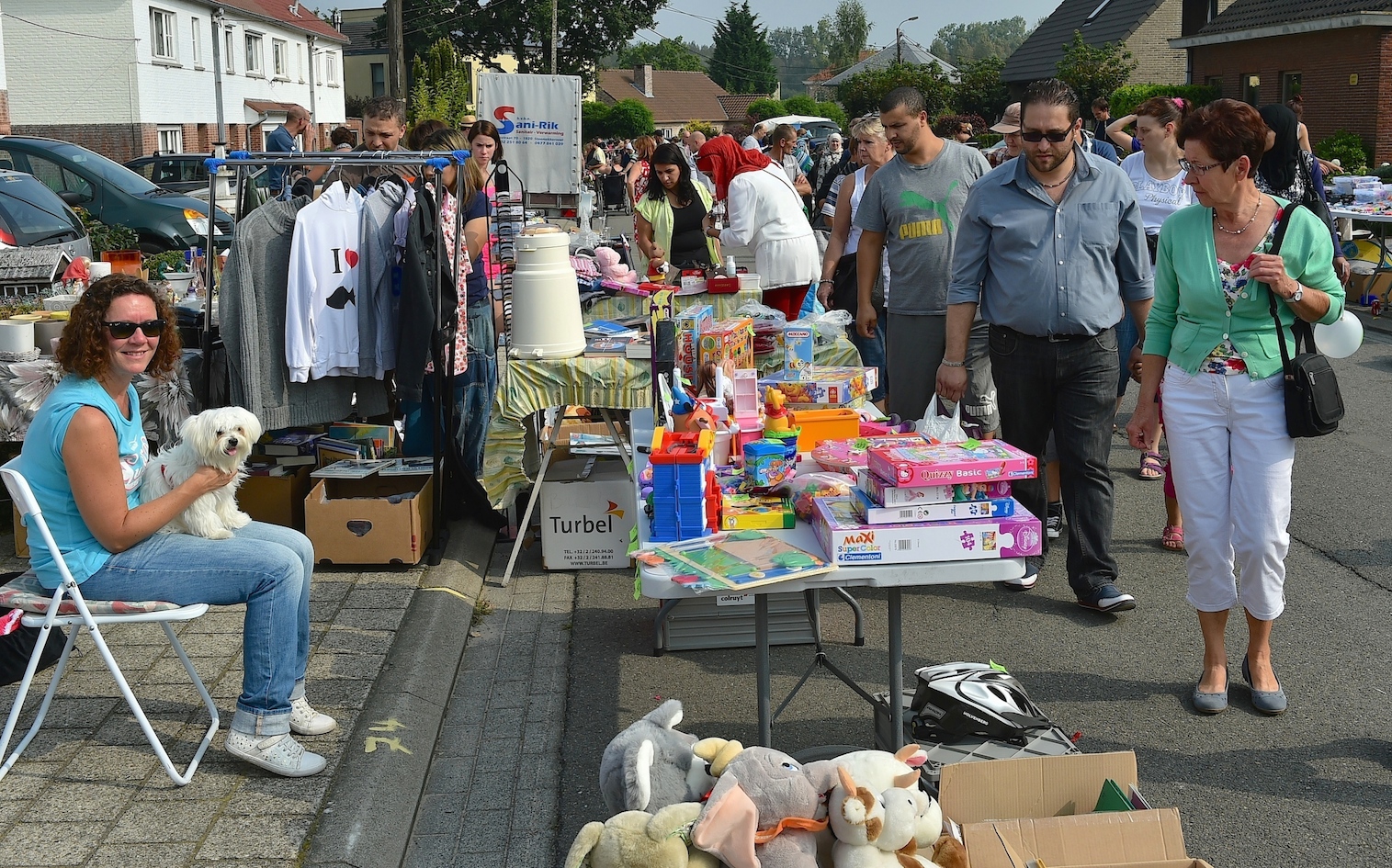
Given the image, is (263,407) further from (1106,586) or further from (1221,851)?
(1221,851)

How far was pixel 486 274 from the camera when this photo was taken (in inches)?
275

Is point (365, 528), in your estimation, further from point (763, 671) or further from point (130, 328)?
point (763, 671)

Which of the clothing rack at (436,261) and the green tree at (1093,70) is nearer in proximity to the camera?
the clothing rack at (436,261)

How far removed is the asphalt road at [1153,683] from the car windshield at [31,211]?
823 centimetres

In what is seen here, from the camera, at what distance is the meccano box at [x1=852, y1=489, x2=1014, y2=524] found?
3271 millimetres

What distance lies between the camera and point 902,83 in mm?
38688

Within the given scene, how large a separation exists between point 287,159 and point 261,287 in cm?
60

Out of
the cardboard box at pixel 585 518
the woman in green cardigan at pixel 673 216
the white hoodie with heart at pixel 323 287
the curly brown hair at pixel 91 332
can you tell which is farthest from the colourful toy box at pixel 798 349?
the woman in green cardigan at pixel 673 216

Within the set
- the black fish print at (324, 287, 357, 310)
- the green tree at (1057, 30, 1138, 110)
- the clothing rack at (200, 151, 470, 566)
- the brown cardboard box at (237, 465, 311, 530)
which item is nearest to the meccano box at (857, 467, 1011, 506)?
the clothing rack at (200, 151, 470, 566)

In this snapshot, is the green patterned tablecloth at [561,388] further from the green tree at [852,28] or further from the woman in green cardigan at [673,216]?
the green tree at [852,28]

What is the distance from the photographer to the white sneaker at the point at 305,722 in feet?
13.2

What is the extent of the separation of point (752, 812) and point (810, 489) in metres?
1.24

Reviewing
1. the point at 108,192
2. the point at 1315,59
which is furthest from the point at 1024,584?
the point at 1315,59

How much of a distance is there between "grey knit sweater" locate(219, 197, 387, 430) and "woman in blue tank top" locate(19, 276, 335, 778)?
188cm
